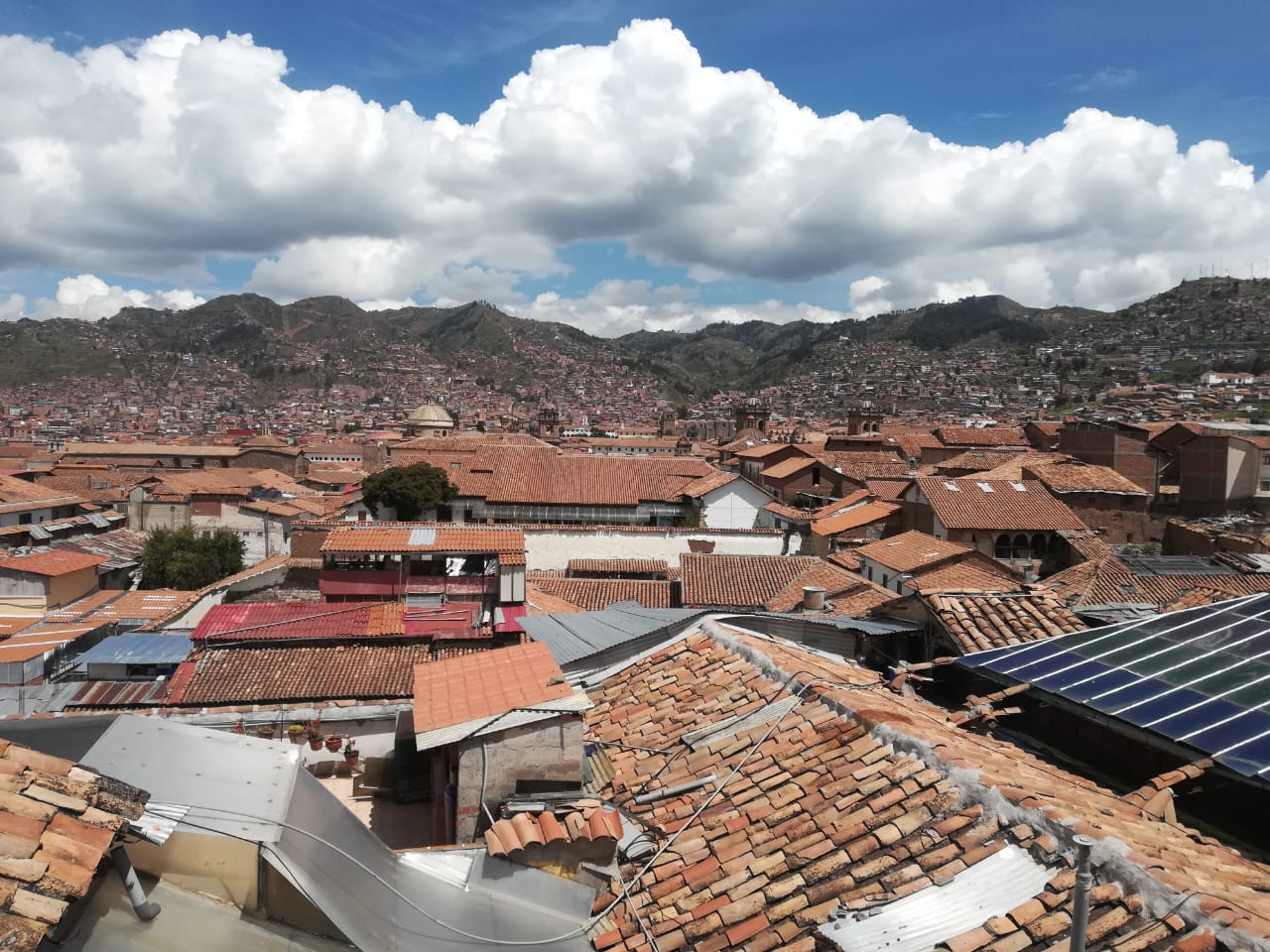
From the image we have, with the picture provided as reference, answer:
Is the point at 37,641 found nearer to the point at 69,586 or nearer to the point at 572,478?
the point at 69,586

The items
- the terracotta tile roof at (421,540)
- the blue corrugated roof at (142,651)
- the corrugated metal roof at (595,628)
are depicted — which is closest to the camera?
the corrugated metal roof at (595,628)

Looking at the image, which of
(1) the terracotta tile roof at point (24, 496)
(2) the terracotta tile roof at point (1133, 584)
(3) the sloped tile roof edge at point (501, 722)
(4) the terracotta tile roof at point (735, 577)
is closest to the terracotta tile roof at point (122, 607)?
(1) the terracotta tile roof at point (24, 496)

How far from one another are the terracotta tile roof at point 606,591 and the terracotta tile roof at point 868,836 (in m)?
13.9

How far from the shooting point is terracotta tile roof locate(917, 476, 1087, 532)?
2372 centimetres

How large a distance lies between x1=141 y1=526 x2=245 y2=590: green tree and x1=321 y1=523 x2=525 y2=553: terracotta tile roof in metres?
15.1

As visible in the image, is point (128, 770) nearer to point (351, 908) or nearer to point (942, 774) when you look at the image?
point (351, 908)

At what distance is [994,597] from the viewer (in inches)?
354

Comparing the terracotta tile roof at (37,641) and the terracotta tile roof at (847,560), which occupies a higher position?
the terracotta tile roof at (847,560)

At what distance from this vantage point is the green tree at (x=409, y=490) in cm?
3069

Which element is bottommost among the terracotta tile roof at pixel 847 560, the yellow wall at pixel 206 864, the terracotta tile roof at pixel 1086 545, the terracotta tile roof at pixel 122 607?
the terracotta tile roof at pixel 122 607

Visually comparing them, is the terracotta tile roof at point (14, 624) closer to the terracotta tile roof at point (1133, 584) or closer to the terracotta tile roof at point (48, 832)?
the terracotta tile roof at point (48, 832)

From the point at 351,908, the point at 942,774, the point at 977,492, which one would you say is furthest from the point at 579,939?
the point at 977,492

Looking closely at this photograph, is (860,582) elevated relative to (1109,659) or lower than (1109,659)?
lower

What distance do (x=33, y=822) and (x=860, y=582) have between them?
16.8 meters
